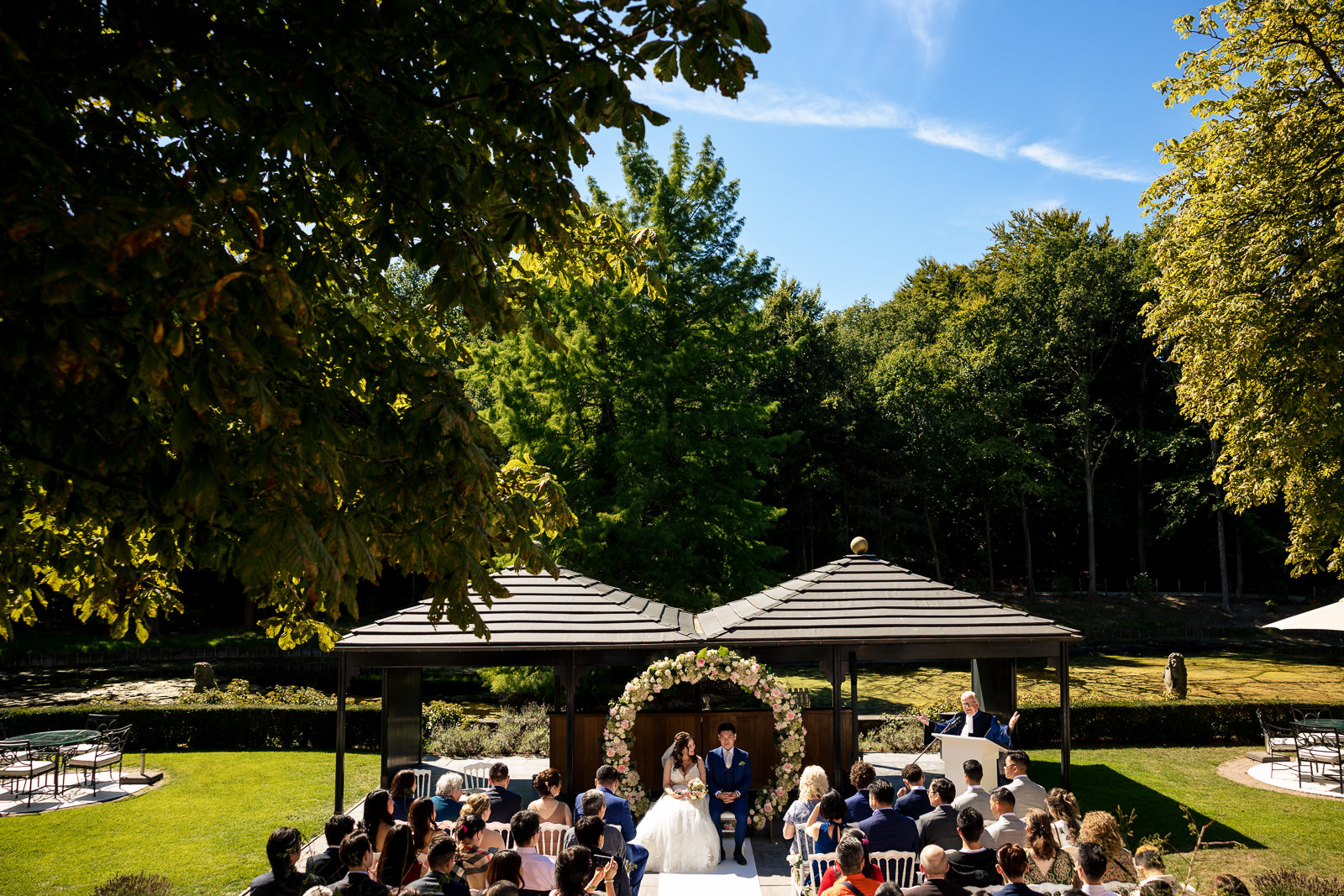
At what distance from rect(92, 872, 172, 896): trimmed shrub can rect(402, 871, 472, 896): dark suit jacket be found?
11.5 ft

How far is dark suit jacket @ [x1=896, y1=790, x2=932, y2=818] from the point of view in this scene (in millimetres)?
7430

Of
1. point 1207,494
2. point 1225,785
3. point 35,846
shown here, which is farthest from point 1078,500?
point 35,846

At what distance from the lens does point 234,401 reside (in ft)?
10.9

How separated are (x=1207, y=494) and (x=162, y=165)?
133 feet

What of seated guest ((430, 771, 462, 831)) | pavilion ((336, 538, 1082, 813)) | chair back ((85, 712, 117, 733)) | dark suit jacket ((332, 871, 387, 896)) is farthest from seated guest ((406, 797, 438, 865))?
chair back ((85, 712, 117, 733))

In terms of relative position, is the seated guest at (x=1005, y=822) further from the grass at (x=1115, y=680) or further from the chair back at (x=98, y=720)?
the chair back at (x=98, y=720)

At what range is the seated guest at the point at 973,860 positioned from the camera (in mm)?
5840

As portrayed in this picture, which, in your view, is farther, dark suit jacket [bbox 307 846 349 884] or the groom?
the groom

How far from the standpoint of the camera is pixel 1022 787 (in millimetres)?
8273

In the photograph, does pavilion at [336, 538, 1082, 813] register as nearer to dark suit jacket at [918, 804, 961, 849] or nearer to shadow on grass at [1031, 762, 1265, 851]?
shadow on grass at [1031, 762, 1265, 851]

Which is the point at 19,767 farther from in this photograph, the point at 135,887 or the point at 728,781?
the point at 728,781

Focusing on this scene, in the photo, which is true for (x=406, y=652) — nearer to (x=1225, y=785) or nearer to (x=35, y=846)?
(x=35, y=846)

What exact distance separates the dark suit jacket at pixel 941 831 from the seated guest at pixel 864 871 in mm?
695

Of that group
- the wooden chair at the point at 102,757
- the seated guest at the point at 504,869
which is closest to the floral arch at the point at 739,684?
the seated guest at the point at 504,869
